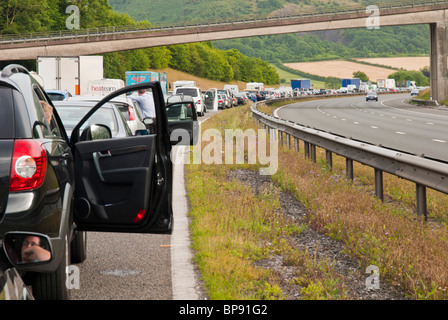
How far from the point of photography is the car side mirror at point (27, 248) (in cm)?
408

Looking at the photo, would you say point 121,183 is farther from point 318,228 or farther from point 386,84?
point 386,84

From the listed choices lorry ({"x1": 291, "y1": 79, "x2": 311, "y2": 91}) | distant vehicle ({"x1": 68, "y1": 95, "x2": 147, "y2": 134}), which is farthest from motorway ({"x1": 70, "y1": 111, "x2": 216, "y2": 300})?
lorry ({"x1": 291, "y1": 79, "x2": 311, "y2": 91})

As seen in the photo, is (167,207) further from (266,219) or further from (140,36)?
(140,36)

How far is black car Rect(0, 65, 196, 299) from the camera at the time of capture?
4.34m

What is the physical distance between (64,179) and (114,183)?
66 centimetres

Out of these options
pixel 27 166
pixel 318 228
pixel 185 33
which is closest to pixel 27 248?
pixel 27 166

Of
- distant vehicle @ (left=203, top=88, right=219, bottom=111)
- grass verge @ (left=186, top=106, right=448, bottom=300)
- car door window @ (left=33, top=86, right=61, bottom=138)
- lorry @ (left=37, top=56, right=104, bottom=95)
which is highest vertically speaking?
lorry @ (left=37, top=56, right=104, bottom=95)

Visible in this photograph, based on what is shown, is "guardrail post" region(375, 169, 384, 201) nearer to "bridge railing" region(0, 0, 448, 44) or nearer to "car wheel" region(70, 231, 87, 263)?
"car wheel" region(70, 231, 87, 263)

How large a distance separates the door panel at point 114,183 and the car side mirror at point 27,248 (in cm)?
117

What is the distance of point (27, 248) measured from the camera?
13.6 ft

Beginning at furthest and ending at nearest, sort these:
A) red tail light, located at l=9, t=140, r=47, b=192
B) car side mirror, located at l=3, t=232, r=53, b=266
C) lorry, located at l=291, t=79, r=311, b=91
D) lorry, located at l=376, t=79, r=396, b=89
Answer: lorry, located at l=376, t=79, r=396, b=89
lorry, located at l=291, t=79, r=311, b=91
red tail light, located at l=9, t=140, r=47, b=192
car side mirror, located at l=3, t=232, r=53, b=266

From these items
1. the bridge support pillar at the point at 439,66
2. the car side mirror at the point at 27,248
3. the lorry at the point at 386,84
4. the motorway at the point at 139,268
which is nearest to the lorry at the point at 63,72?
the motorway at the point at 139,268

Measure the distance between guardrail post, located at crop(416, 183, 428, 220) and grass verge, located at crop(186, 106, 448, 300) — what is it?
164 millimetres

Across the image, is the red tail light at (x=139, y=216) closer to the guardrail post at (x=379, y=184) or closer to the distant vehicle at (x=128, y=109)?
the guardrail post at (x=379, y=184)
